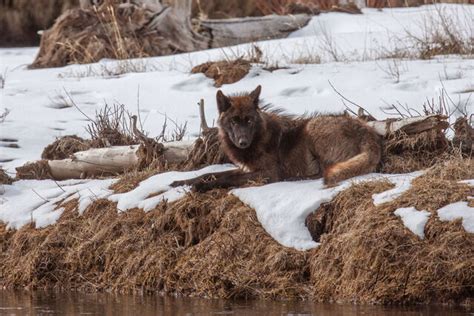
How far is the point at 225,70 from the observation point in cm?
1453

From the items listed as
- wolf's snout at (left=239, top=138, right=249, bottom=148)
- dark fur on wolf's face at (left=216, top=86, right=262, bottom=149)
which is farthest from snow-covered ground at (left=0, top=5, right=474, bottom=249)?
dark fur on wolf's face at (left=216, top=86, right=262, bottom=149)

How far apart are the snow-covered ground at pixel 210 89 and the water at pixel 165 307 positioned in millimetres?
1045

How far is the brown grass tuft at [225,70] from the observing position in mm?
14375

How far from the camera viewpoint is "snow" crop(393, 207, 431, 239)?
26.0ft

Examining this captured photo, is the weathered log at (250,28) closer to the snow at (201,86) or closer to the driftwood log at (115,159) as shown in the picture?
the snow at (201,86)

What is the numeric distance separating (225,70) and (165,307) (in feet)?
22.6

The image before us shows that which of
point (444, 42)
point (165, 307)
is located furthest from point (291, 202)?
point (444, 42)

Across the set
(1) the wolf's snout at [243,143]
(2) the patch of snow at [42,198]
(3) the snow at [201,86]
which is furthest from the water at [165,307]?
(3) the snow at [201,86]

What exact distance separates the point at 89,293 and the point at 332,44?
9.07 m

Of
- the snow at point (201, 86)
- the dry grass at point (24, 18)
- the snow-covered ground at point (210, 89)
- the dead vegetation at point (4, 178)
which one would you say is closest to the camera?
the snow-covered ground at point (210, 89)

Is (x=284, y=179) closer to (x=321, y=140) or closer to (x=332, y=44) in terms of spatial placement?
(x=321, y=140)

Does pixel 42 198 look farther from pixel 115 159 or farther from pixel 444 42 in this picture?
pixel 444 42

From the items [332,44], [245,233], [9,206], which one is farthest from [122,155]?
[332,44]

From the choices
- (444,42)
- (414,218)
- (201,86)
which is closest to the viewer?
(414,218)
